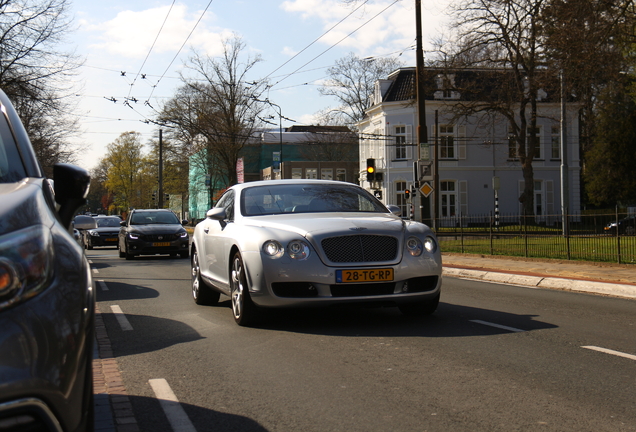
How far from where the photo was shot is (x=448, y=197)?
55.3 m

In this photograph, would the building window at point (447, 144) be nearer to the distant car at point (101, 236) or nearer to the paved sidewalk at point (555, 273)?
the distant car at point (101, 236)

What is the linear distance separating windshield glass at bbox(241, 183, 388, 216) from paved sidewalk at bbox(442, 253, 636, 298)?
4792mm

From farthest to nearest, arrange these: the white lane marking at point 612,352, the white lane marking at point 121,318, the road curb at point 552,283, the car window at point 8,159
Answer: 1. the road curb at point 552,283
2. the white lane marking at point 121,318
3. the white lane marking at point 612,352
4. the car window at point 8,159

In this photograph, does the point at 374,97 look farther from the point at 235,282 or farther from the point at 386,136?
the point at 235,282

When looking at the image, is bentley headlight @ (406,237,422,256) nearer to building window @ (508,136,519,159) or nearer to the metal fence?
the metal fence

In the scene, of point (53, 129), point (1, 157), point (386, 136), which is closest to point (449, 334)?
point (1, 157)

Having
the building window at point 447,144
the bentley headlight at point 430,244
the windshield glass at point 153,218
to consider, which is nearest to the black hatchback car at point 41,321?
the bentley headlight at point 430,244

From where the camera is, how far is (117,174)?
103 m

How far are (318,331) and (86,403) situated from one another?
4.96m

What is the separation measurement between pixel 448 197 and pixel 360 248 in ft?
160

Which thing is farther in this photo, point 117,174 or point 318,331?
point 117,174

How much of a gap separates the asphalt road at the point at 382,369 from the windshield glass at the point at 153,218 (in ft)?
44.7

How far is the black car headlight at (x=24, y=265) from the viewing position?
2.21 metres

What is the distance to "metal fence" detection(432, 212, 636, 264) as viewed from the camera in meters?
15.7
